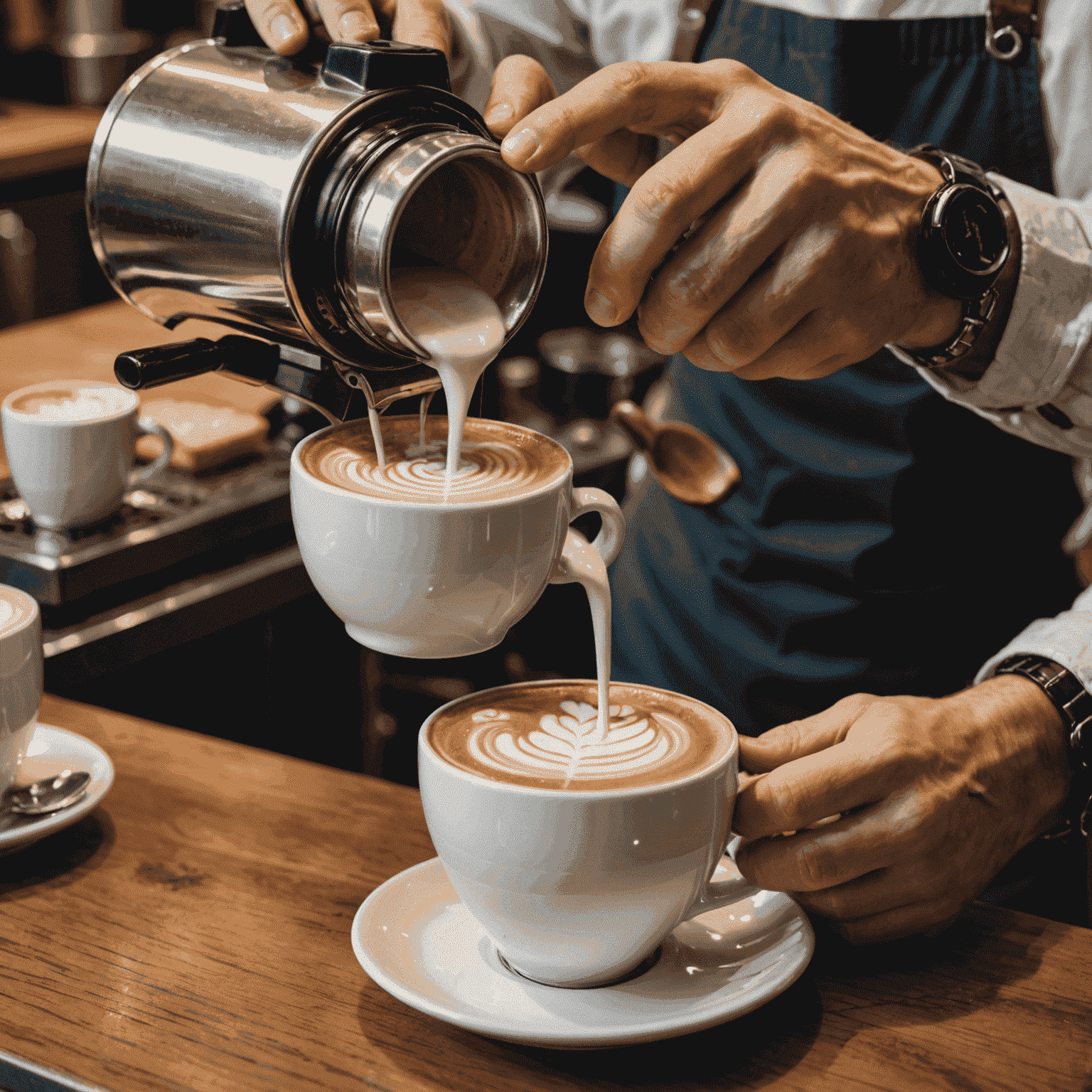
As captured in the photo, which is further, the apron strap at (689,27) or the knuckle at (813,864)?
the apron strap at (689,27)

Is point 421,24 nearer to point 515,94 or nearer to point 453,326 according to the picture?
point 515,94

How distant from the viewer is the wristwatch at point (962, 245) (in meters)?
1.05

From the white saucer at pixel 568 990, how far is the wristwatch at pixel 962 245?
0.49 m

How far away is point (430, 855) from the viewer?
3.58 feet

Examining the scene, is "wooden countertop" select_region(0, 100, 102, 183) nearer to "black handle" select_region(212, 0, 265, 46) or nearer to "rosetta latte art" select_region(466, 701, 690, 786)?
"black handle" select_region(212, 0, 265, 46)

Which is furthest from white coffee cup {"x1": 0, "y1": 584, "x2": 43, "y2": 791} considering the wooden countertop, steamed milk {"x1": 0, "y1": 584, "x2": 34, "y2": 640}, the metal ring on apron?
the wooden countertop

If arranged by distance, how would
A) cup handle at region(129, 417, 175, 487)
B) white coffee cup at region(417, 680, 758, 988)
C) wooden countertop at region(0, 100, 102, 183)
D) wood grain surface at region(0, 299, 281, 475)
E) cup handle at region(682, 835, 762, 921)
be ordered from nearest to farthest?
white coffee cup at region(417, 680, 758, 988) → cup handle at region(682, 835, 762, 921) → cup handle at region(129, 417, 175, 487) → wood grain surface at region(0, 299, 281, 475) → wooden countertop at region(0, 100, 102, 183)

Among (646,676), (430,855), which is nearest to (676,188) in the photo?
(430,855)

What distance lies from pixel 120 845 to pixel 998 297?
33.5 inches

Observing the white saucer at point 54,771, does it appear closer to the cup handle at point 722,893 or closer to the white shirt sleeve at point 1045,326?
the cup handle at point 722,893

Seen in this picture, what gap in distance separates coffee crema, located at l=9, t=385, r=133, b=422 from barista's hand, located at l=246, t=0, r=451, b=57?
29.7 inches

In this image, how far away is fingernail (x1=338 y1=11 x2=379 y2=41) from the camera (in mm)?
1069

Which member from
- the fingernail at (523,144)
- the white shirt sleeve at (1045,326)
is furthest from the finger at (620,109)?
the white shirt sleeve at (1045,326)

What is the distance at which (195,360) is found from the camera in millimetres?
1006
